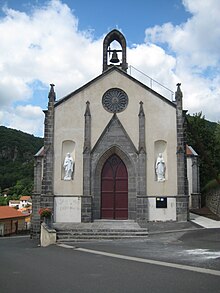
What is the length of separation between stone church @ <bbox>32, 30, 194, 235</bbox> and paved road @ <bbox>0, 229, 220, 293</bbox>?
254 inches

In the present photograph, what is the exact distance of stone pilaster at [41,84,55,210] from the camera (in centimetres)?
2039

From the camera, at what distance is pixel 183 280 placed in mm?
7520

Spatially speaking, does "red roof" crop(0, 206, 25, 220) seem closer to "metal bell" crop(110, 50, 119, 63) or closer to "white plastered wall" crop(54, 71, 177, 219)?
"white plastered wall" crop(54, 71, 177, 219)

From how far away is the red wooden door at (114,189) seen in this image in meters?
21.0

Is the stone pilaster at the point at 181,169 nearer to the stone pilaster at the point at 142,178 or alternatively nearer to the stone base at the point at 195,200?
the stone pilaster at the point at 142,178

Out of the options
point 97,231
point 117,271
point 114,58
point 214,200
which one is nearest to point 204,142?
point 214,200

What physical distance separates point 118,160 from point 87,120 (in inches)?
127

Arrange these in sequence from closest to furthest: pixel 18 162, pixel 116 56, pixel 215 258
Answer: pixel 215 258 < pixel 116 56 < pixel 18 162

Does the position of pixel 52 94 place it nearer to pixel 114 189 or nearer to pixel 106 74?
pixel 106 74

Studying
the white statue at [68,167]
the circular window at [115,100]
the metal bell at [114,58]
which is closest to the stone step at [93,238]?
the white statue at [68,167]

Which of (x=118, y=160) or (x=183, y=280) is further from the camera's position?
(x=118, y=160)

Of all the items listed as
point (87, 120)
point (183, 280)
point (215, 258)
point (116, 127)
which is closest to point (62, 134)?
point (87, 120)

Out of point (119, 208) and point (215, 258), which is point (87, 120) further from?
point (215, 258)

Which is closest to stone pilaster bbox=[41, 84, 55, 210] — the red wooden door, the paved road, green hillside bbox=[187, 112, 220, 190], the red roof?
the red wooden door
